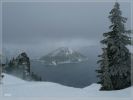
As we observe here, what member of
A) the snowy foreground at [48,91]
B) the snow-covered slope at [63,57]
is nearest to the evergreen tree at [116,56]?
the snowy foreground at [48,91]

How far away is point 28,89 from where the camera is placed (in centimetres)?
587

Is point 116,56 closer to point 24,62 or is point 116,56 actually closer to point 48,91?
point 48,91

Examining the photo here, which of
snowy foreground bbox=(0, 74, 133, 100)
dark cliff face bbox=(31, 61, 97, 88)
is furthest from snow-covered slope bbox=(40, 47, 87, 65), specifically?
snowy foreground bbox=(0, 74, 133, 100)

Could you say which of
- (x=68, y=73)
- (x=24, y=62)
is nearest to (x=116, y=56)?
(x=68, y=73)

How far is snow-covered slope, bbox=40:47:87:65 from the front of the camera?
5.99 m

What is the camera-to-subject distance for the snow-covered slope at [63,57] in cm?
599

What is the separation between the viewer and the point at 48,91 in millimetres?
5887

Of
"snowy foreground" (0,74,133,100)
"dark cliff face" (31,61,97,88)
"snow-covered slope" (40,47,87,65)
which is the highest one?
"snow-covered slope" (40,47,87,65)

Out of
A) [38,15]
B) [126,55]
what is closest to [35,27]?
[38,15]

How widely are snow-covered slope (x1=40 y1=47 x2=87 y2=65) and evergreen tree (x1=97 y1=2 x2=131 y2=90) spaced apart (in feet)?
1.55

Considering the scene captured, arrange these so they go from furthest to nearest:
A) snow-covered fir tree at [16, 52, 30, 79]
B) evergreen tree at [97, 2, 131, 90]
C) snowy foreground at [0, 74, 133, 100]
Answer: snow-covered fir tree at [16, 52, 30, 79]
evergreen tree at [97, 2, 131, 90]
snowy foreground at [0, 74, 133, 100]

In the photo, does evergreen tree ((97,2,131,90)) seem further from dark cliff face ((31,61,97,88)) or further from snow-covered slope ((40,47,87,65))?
snow-covered slope ((40,47,87,65))

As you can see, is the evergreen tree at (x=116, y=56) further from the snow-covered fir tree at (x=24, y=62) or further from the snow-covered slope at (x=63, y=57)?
the snow-covered fir tree at (x=24, y=62)

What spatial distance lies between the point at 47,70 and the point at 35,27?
2.97 feet
